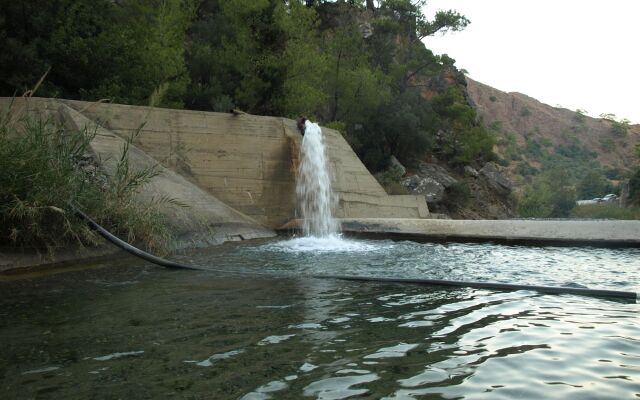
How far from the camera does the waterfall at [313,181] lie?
13.3 meters

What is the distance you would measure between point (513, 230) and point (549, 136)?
102272mm

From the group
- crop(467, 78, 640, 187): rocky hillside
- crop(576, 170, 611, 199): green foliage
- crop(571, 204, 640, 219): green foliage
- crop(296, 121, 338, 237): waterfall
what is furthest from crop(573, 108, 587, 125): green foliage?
crop(296, 121, 338, 237): waterfall

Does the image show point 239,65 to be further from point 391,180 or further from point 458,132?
point 458,132

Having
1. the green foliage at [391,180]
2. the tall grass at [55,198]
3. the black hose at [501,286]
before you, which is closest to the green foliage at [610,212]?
the green foliage at [391,180]

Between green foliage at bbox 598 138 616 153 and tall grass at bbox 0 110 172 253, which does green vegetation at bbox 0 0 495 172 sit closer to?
tall grass at bbox 0 110 172 253

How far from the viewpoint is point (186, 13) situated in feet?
68.8

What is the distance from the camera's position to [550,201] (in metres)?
56.5

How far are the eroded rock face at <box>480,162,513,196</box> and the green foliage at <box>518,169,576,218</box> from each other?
1107 cm

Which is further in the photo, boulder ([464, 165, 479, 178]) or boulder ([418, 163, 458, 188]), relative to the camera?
boulder ([464, 165, 479, 178])

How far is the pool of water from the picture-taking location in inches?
108

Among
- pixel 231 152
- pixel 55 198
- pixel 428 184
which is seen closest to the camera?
pixel 55 198

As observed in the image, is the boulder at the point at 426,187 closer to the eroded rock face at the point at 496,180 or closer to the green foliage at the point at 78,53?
the eroded rock face at the point at 496,180

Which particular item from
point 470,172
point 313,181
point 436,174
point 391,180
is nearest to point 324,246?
point 313,181

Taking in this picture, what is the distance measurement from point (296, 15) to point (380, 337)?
20.8 m
